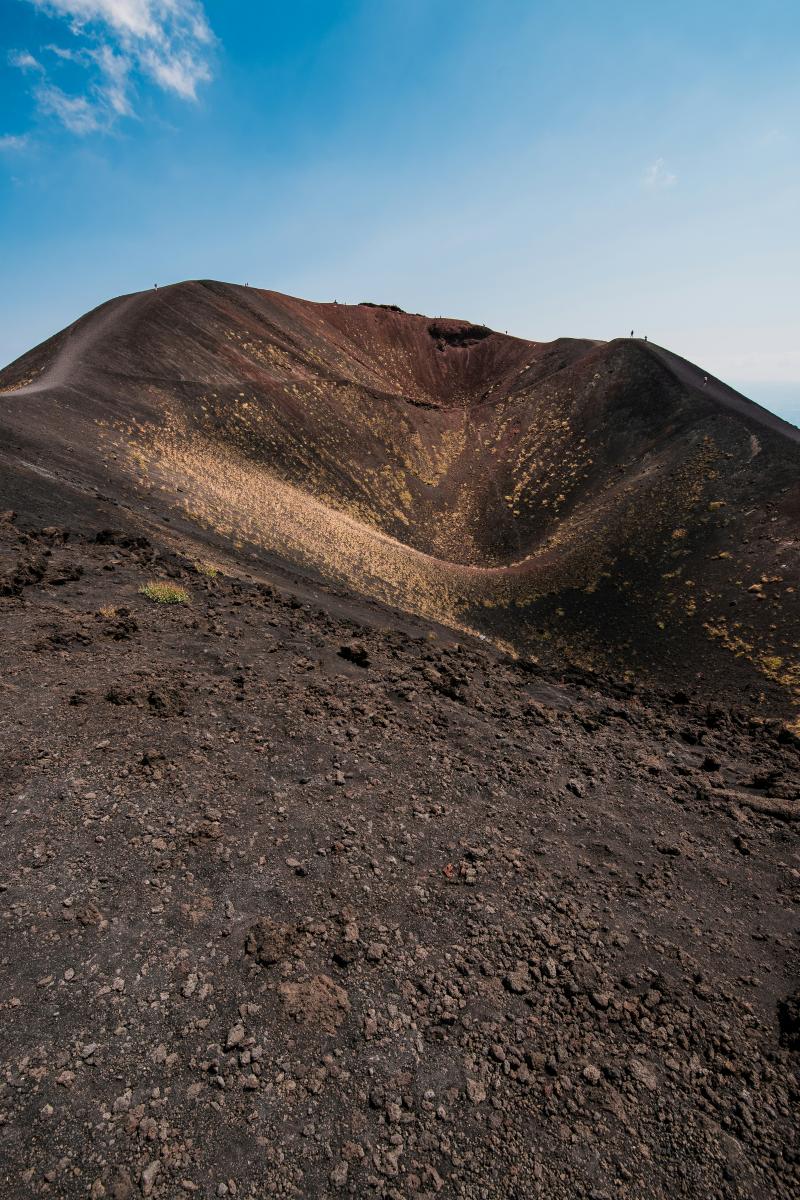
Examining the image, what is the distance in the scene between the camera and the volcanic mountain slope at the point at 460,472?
24.4m

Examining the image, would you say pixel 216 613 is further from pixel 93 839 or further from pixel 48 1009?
pixel 48 1009

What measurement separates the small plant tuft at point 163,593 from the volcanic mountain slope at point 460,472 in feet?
23.8

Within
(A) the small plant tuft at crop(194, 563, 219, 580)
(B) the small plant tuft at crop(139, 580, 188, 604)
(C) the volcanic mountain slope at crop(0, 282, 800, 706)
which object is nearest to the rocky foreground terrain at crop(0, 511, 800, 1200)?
(B) the small plant tuft at crop(139, 580, 188, 604)

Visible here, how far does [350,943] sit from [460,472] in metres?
42.9

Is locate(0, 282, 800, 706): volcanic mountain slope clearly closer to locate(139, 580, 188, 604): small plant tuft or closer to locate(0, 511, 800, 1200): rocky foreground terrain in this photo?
locate(139, 580, 188, 604): small plant tuft

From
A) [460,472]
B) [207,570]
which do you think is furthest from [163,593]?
[460,472]

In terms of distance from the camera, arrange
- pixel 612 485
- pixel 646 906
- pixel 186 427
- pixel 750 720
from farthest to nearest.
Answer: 1. pixel 612 485
2. pixel 186 427
3. pixel 750 720
4. pixel 646 906

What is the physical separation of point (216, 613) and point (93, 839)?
8.53 meters

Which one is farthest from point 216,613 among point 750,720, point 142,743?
point 750,720

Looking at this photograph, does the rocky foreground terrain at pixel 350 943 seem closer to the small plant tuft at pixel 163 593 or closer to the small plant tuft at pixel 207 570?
the small plant tuft at pixel 163 593

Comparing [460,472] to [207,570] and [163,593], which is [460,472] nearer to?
[207,570]

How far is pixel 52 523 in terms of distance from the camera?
1733cm

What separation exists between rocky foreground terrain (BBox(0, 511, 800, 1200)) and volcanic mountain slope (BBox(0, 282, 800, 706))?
11842mm

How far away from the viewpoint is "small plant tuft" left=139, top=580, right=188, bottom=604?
47.5ft
